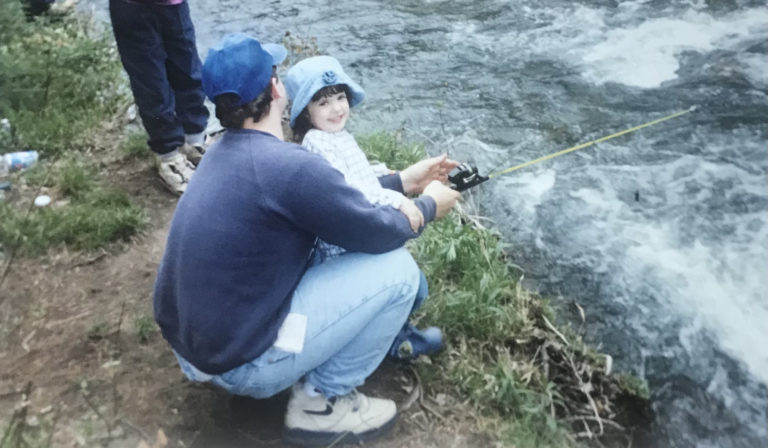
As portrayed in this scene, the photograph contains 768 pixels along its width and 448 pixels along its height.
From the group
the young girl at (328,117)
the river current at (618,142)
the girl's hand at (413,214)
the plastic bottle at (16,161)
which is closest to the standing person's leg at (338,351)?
the girl's hand at (413,214)

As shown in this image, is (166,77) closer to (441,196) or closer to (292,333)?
(441,196)

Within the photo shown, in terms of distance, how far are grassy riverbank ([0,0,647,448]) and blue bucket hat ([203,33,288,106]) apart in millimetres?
1382

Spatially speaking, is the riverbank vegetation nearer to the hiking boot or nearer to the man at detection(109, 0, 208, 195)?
the man at detection(109, 0, 208, 195)

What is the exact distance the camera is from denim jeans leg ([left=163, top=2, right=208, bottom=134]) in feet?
13.5

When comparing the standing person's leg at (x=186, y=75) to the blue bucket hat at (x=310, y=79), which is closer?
the blue bucket hat at (x=310, y=79)

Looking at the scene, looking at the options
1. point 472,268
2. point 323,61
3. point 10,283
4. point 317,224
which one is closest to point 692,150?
point 472,268

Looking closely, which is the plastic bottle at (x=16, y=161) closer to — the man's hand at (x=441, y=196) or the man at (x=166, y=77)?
the man at (x=166, y=77)

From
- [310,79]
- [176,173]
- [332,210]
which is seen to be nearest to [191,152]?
[176,173]

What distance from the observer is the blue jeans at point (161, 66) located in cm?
393

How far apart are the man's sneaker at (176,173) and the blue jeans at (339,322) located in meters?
2.00

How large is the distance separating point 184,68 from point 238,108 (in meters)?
2.10

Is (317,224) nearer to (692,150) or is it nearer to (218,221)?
(218,221)

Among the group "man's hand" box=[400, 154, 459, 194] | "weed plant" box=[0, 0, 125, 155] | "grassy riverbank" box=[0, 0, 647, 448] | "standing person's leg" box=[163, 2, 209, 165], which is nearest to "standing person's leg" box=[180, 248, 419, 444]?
"grassy riverbank" box=[0, 0, 647, 448]

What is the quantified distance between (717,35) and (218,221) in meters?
5.67
